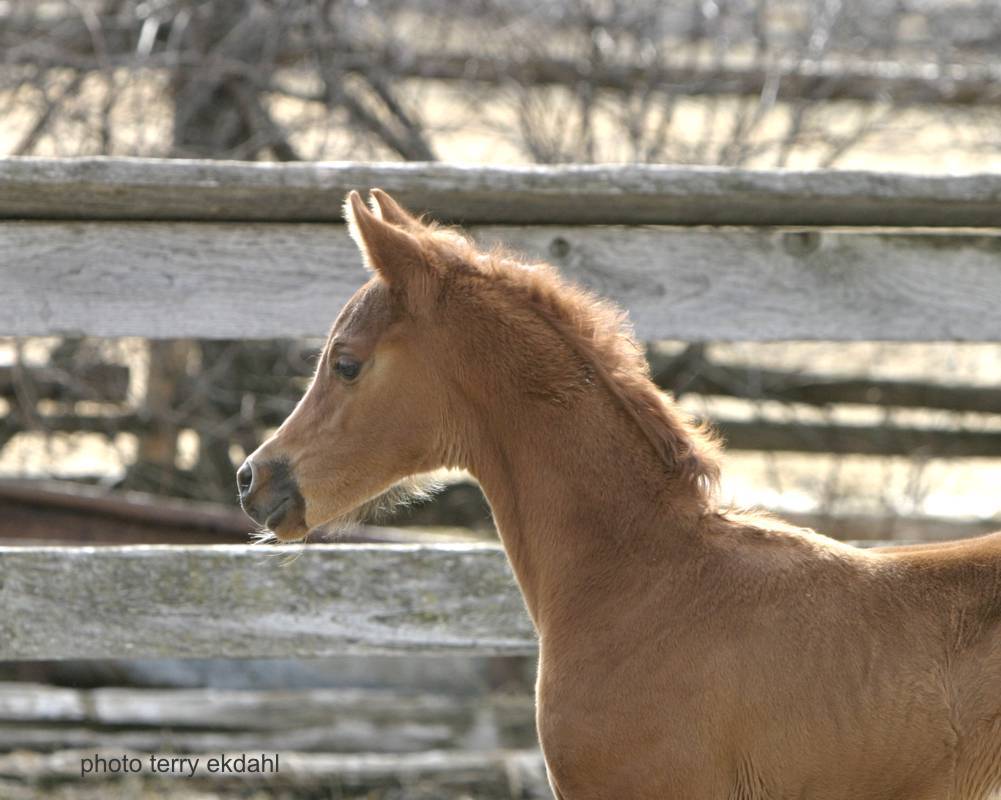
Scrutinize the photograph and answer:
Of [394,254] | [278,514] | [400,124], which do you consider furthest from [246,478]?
[400,124]

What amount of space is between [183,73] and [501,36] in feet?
4.95

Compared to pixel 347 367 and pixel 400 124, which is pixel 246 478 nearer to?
pixel 347 367

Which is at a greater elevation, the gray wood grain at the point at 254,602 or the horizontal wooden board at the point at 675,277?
the horizontal wooden board at the point at 675,277

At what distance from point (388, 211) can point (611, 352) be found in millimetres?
605

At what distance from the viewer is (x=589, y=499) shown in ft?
8.71

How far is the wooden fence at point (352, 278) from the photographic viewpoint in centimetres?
308

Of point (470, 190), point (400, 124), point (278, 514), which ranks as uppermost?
point (470, 190)

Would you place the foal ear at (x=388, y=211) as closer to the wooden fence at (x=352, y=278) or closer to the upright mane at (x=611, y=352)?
the upright mane at (x=611, y=352)

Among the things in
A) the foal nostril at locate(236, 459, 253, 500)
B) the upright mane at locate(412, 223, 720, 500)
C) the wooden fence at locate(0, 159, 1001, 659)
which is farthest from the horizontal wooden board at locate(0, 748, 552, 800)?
the upright mane at locate(412, 223, 720, 500)

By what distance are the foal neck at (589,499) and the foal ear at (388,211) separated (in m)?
0.50

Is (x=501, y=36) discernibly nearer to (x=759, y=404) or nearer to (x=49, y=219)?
(x=759, y=404)

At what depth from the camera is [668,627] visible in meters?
2.48

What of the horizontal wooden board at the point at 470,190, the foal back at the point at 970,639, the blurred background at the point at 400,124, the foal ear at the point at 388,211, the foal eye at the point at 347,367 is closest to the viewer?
the foal back at the point at 970,639

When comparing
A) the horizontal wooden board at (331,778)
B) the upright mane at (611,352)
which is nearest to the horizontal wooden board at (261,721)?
the horizontal wooden board at (331,778)
